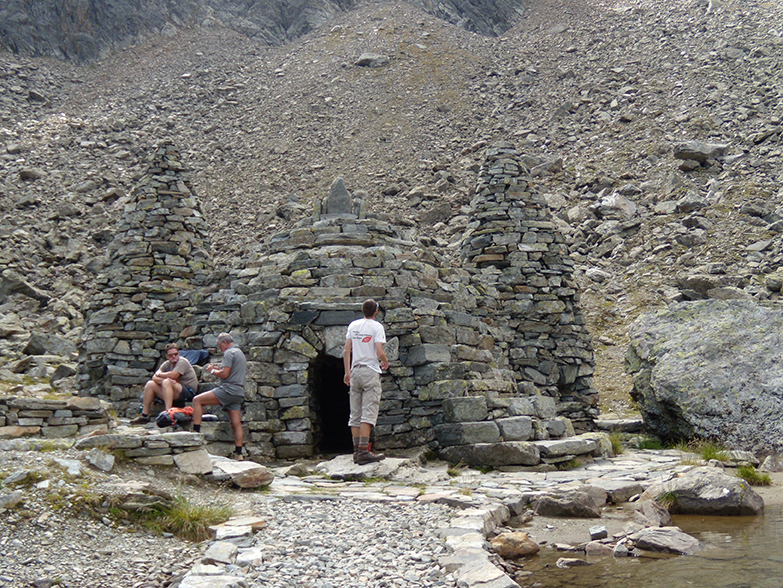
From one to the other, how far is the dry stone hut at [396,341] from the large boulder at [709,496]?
229 centimetres

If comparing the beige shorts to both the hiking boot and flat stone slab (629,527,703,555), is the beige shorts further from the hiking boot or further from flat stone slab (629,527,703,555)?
flat stone slab (629,527,703,555)

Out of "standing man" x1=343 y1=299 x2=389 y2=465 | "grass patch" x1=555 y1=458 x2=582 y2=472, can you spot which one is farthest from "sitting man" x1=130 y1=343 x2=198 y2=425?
"grass patch" x1=555 y1=458 x2=582 y2=472

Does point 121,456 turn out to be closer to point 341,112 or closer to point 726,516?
point 726,516

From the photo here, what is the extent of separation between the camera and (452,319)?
38.3 ft

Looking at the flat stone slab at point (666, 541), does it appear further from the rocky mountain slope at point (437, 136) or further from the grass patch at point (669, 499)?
the rocky mountain slope at point (437, 136)

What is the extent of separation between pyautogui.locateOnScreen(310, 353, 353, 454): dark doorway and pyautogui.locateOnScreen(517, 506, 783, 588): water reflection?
585 cm

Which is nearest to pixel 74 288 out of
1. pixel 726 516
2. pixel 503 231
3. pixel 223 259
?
pixel 223 259

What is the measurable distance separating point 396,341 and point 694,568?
6.09 m

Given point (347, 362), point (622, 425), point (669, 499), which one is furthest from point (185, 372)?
point (622, 425)

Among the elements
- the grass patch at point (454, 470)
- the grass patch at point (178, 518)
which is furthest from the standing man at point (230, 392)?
the grass patch at point (178, 518)

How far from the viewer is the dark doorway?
1116cm

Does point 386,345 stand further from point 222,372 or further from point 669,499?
point 669,499

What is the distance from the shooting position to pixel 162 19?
46.2 m

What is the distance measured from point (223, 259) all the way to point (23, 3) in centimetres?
3084
